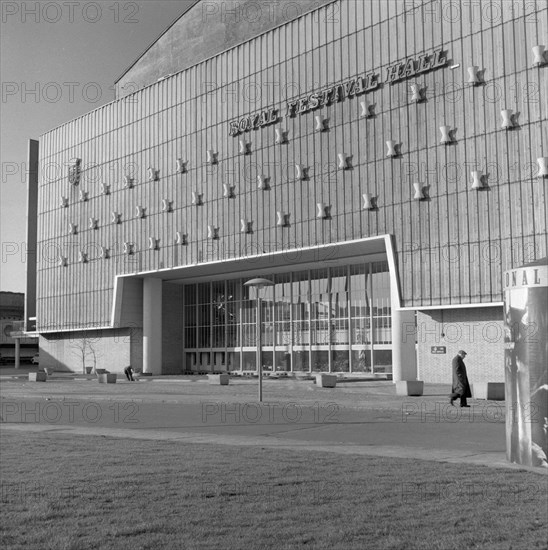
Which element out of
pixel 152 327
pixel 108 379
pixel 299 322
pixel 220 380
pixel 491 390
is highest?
pixel 299 322

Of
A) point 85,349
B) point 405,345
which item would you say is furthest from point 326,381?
point 85,349

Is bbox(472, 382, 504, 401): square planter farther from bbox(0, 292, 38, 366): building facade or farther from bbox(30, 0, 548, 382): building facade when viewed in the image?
bbox(0, 292, 38, 366): building facade

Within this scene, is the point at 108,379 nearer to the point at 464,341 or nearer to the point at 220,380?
the point at 220,380

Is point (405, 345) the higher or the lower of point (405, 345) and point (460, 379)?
the higher

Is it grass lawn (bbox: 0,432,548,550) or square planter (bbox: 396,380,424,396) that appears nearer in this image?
grass lawn (bbox: 0,432,548,550)

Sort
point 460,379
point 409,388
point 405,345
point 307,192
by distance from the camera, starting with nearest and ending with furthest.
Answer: point 460,379 < point 409,388 < point 405,345 < point 307,192

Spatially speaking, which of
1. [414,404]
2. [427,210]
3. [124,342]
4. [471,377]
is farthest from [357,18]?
[124,342]

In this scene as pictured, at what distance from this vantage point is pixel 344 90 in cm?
4491

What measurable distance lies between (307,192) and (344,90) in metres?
6.36

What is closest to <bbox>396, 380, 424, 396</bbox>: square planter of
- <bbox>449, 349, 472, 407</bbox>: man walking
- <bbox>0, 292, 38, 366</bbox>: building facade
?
<bbox>449, 349, 472, 407</bbox>: man walking

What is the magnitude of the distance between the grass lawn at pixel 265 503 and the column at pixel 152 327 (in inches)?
1987

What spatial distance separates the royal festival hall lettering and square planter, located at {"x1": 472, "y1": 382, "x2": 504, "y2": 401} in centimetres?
1937

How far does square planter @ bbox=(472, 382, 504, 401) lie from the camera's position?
2686 centimetres

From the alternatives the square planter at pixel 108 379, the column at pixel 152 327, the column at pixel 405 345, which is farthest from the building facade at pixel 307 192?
the square planter at pixel 108 379
